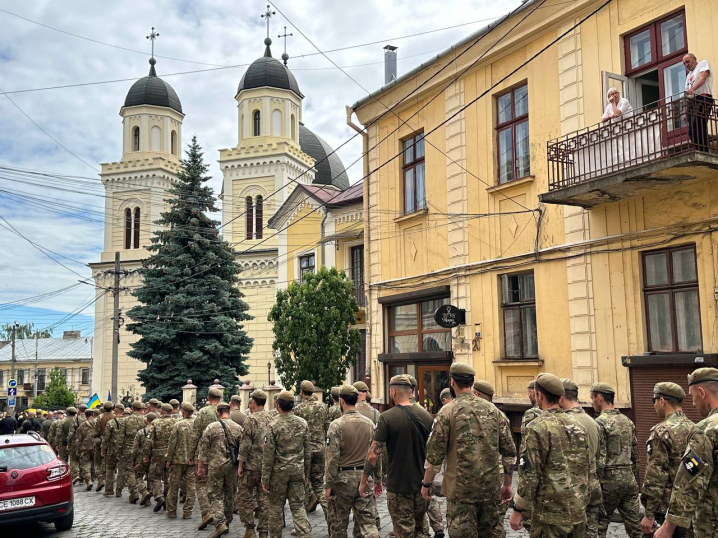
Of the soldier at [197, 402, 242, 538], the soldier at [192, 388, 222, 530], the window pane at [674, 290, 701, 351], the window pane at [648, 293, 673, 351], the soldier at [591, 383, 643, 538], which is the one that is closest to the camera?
the soldier at [591, 383, 643, 538]

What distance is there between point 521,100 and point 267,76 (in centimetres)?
3625

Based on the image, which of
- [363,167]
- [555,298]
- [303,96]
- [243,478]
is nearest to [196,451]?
[243,478]

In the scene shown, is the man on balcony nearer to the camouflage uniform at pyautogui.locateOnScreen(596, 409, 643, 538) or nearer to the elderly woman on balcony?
the elderly woman on balcony

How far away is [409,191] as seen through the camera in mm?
17984

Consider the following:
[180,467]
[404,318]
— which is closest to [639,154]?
[404,318]

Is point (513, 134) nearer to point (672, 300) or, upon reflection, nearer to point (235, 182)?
point (672, 300)

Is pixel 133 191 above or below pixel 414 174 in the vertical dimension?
above

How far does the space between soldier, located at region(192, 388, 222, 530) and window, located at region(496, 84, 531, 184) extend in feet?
24.6

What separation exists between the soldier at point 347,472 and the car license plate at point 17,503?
4.56 m

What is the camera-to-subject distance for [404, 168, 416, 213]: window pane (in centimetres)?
1785

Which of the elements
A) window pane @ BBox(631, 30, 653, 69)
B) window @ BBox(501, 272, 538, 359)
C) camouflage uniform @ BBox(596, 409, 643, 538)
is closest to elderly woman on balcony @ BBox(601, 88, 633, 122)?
window pane @ BBox(631, 30, 653, 69)

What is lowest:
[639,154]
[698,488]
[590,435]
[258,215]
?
[698,488]

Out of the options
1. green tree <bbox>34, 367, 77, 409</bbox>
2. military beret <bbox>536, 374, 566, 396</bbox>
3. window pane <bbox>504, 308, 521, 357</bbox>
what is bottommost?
green tree <bbox>34, 367, 77, 409</bbox>

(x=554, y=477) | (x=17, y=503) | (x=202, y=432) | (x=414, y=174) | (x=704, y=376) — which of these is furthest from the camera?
(x=414, y=174)
